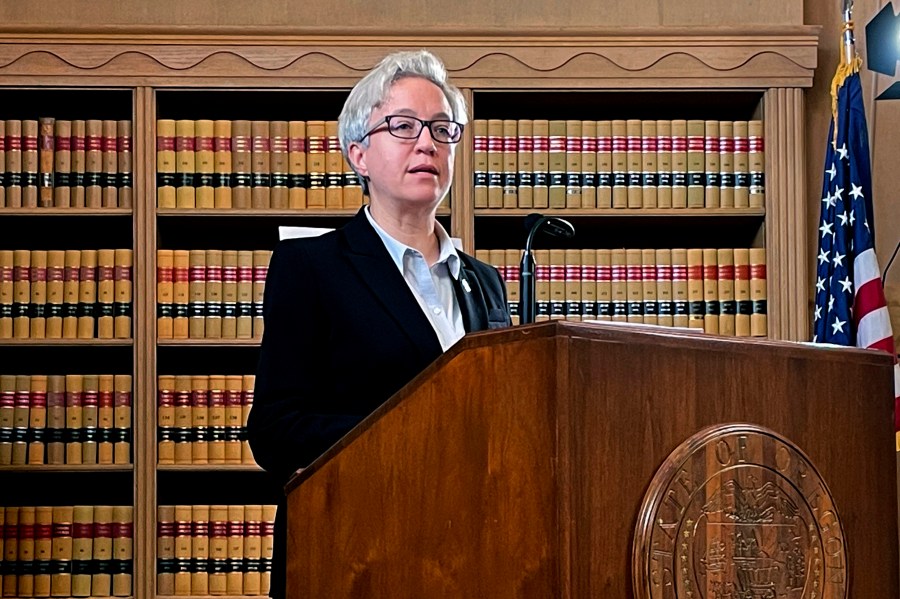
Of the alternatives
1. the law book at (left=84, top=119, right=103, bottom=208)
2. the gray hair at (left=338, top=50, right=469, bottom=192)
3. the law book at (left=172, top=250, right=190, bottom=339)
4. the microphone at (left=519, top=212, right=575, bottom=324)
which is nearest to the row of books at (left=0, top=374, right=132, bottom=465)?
the law book at (left=172, top=250, right=190, bottom=339)

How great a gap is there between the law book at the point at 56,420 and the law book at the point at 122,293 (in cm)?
23

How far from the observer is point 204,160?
3.83 m

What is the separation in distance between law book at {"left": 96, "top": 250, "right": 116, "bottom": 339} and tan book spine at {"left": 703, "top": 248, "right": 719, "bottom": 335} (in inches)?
70.1

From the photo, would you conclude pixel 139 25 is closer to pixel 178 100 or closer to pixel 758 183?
pixel 178 100

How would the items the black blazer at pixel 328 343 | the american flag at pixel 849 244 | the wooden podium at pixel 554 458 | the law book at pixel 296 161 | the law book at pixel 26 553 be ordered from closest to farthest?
1. the wooden podium at pixel 554 458
2. the black blazer at pixel 328 343
3. the american flag at pixel 849 244
4. the law book at pixel 26 553
5. the law book at pixel 296 161

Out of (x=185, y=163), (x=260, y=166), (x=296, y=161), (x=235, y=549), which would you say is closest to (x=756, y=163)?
(x=296, y=161)

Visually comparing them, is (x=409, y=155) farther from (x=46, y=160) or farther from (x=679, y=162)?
(x=46, y=160)

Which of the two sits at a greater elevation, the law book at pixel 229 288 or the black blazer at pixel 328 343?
the law book at pixel 229 288

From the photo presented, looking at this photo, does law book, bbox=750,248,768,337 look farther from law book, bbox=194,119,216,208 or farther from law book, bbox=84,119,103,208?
law book, bbox=84,119,103,208

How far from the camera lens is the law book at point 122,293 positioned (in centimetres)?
378

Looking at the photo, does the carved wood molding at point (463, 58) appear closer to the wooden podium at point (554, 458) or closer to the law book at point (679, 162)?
the law book at point (679, 162)

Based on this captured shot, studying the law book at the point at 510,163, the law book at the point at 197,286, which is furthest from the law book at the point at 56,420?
the law book at the point at 510,163

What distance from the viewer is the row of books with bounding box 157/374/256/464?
3760 millimetres

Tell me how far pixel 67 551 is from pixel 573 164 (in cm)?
190
